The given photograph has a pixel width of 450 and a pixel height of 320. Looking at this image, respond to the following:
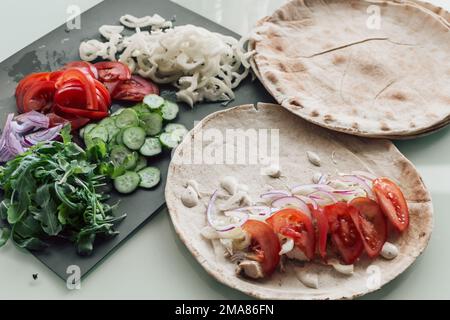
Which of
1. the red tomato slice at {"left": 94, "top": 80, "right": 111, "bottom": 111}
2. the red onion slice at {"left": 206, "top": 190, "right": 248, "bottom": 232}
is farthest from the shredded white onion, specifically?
the red onion slice at {"left": 206, "top": 190, "right": 248, "bottom": 232}

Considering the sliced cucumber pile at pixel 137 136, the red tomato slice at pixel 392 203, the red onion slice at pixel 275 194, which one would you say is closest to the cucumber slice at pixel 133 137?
the sliced cucumber pile at pixel 137 136

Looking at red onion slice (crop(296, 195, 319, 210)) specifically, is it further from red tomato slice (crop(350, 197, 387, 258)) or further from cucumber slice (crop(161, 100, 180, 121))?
cucumber slice (crop(161, 100, 180, 121))

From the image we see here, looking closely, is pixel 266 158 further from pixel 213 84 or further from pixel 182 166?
pixel 213 84

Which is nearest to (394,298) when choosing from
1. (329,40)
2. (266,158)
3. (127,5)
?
(266,158)

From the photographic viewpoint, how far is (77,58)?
3.90 m

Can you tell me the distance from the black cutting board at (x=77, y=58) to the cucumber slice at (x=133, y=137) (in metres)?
0.13

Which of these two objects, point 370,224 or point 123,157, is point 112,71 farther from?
point 370,224

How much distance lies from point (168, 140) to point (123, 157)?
264 mm

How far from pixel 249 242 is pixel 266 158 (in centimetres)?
61

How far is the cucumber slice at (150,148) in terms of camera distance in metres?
3.32

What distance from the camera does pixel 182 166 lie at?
3.17m

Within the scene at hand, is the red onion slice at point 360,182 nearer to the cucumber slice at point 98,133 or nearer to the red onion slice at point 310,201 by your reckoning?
the red onion slice at point 310,201

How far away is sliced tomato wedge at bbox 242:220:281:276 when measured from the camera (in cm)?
272

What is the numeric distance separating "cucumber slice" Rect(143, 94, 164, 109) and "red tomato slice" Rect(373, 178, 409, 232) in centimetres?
129
